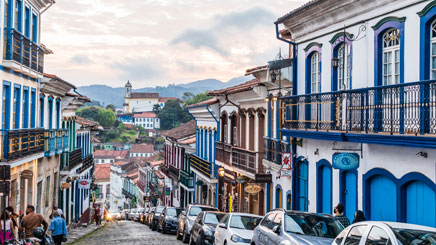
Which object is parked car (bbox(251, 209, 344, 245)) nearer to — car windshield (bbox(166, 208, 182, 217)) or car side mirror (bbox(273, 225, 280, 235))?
car side mirror (bbox(273, 225, 280, 235))

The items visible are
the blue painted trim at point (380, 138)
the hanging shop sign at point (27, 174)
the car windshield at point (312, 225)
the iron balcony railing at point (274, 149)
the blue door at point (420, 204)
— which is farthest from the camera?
the hanging shop sign at point (27, 174)

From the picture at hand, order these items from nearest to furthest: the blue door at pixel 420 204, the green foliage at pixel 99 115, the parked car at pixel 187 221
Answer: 1. the blue door at pixel 420 204
2. the parked car at pixel 187 221
3. the green foliage at pixel 99 115

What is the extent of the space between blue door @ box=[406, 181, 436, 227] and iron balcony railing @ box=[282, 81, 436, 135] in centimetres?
143

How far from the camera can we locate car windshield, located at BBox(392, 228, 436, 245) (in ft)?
27.5

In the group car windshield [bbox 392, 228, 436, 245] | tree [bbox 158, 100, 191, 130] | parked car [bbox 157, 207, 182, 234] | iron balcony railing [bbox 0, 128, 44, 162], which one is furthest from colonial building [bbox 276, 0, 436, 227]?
tree [bbox 158, 100, 191, 130]

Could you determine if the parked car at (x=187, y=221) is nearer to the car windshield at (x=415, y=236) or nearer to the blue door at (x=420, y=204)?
the blue door at (x=420, y=204)

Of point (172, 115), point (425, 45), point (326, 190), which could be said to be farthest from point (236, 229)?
point (172, 115)

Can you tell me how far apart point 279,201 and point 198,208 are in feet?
10.4

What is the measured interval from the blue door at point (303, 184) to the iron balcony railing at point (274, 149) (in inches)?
Answer: 39.0

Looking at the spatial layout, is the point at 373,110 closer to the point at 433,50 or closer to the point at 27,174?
the point at 433,50

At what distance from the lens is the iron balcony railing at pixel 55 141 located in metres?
25.6

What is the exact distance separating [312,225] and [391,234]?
3.93m

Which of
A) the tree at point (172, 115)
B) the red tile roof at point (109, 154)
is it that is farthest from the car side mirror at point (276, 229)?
the tree at point (172, 115)

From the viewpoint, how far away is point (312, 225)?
1235 centimetres
